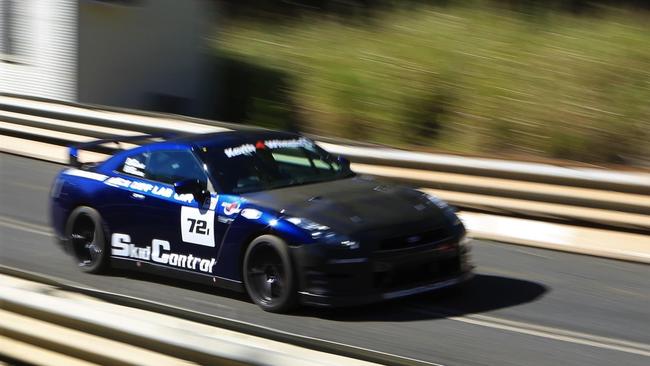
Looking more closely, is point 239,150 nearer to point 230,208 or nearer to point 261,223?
point 230,208

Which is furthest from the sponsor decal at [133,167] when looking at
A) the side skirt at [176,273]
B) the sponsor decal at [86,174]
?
the side skirt at [176,273]

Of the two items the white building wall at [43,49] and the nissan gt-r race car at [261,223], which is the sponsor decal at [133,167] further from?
the white building wall at [43,49]

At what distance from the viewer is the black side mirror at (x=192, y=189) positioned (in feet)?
26.6

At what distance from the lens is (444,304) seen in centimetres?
782

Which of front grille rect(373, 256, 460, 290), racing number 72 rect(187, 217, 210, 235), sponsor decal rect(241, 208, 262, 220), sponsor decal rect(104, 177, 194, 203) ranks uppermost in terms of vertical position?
sponsor decal rect(241, 208, 262, 220)

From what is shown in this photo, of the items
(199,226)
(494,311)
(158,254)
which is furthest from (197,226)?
(494,311)

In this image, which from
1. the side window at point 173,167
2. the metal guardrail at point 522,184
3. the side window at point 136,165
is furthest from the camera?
the metal guardrail at point 522,184

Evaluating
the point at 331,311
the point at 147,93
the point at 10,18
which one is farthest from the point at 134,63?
the point at 331,311

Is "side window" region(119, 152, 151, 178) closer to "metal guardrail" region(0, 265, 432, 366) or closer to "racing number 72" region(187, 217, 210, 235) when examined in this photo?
"racing number 72" region(187, 217, 210, 235)

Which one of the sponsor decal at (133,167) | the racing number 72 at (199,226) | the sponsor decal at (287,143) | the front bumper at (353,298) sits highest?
the sponsor decal at (287,143)

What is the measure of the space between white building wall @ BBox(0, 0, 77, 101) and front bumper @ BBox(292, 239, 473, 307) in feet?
33.8

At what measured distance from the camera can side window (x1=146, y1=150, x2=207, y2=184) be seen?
27.7ft

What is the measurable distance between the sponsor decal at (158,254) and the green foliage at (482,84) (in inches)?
271

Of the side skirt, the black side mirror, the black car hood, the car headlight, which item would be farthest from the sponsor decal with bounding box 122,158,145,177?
the car headlight
